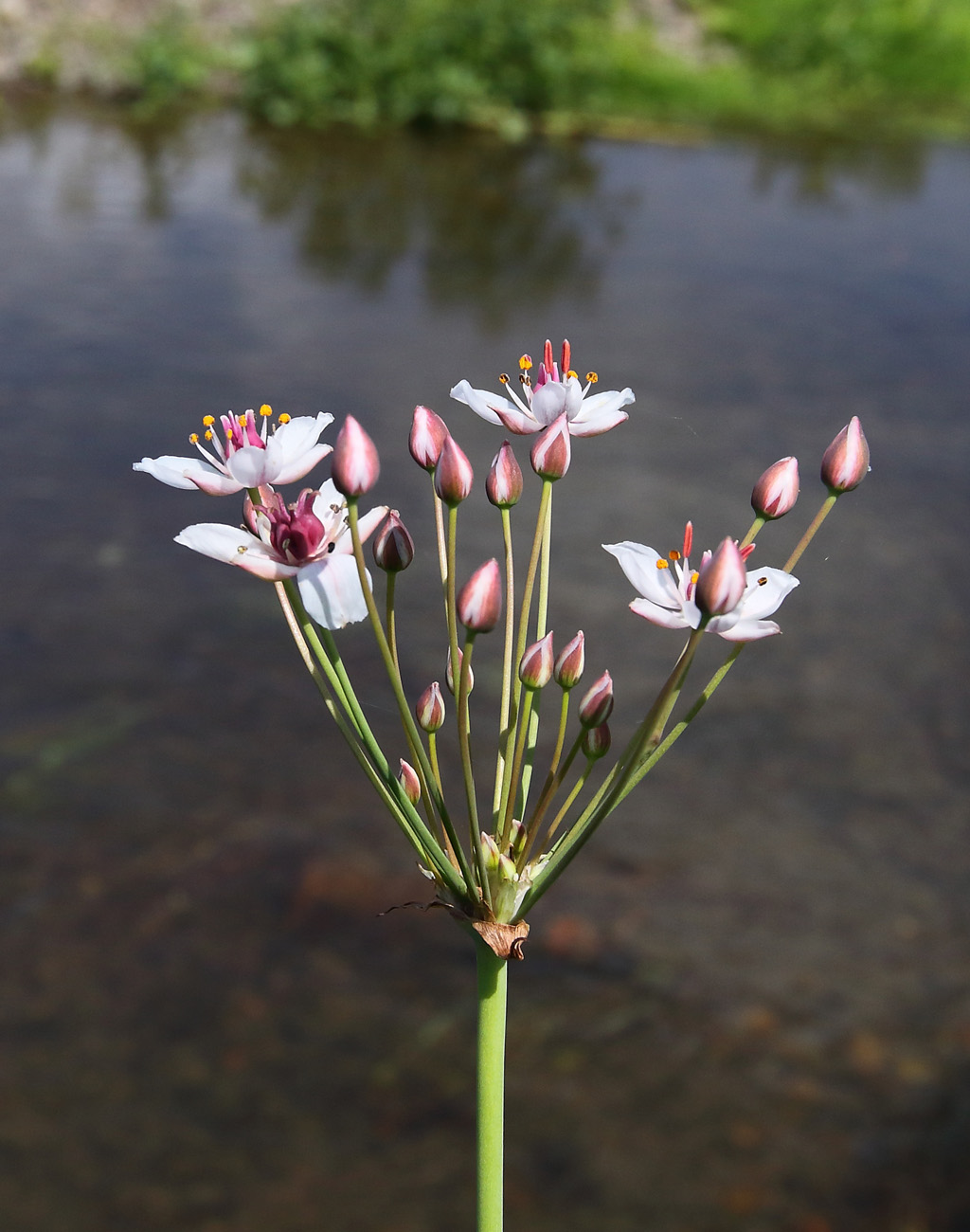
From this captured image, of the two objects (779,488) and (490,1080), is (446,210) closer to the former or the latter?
(779,488)

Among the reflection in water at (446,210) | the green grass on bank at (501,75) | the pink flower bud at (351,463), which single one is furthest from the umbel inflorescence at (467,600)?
the green grass on bank at (501,75)

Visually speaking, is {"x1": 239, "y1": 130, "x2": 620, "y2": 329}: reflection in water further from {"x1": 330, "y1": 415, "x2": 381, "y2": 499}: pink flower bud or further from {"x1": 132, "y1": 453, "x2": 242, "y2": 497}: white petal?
{"x1": 330, "y1": 415, "x2": 381, "y2": 499}: pink flower bud

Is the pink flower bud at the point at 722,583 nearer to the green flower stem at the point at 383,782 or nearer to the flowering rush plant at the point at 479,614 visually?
the flowering rush plant at the point at 479,614

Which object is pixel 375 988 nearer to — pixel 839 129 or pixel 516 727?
pixel 516 727

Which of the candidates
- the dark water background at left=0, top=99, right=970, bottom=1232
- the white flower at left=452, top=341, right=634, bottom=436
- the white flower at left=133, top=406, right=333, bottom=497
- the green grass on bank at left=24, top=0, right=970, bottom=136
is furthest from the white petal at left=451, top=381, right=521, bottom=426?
the green grass on bank at left=24, top=0, right=970, bottom=136

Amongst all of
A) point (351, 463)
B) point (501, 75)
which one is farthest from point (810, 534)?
point (501, 75)
